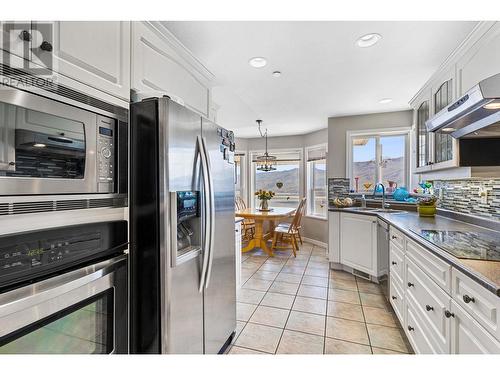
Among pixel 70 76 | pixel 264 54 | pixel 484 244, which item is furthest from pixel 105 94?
pixel 484 244

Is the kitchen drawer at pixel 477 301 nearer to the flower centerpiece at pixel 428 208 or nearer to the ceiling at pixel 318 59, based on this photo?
the ceiling at pixel 318 59

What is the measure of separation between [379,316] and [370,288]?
689 millimetres

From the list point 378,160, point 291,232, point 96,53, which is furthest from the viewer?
point 291,232

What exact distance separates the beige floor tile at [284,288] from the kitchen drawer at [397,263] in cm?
112

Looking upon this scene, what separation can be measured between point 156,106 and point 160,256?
29.0 inches

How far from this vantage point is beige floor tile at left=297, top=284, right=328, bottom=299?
285cm

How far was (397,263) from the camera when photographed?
2145 millimetres

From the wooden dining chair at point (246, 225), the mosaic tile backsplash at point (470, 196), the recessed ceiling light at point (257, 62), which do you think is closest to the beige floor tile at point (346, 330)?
the mosaic tile backsplash at point (470, 196)

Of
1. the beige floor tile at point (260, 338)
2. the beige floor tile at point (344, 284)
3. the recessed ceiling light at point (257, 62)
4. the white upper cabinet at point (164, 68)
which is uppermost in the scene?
the recessed ceiling light at point (257, 62)

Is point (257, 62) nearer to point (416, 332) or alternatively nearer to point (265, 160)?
point (416, 332)

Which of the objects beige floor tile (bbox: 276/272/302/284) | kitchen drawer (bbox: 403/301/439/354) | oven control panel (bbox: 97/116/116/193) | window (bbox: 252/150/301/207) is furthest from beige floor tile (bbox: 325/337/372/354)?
window (bbox: 252/150/301/207)

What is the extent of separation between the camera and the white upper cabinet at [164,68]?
135cm

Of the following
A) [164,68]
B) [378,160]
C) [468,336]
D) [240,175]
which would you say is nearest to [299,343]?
[468,336]
